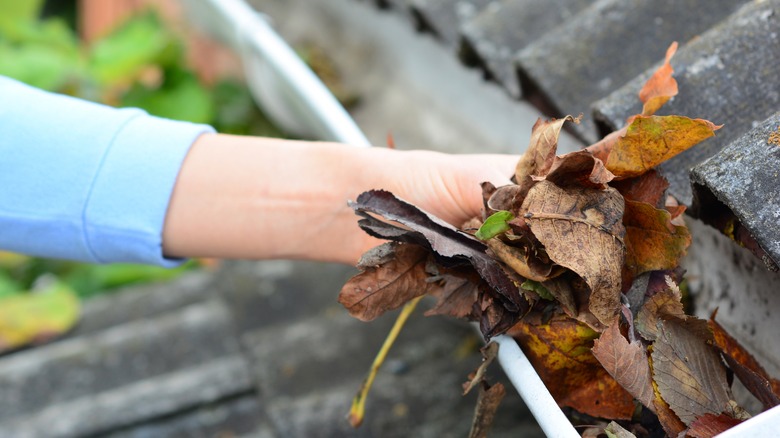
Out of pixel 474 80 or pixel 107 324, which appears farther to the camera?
pixel 107 324

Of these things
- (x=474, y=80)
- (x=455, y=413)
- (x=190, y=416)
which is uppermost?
(x=474, y=80)

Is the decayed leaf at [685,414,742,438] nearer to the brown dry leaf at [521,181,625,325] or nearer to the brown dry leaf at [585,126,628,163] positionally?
the brown dry leaf at [521,181,625,325]

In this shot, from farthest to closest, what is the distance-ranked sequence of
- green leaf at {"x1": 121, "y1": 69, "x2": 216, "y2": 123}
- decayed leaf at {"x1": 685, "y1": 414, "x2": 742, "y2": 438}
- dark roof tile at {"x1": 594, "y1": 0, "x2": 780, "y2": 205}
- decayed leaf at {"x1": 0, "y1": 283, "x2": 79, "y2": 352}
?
green leaf at {"x1": 121, "y1": 69, "x2": 216, "y2": 123} < decayed leaf at {"x1": 0, "y1": 283, "x2": 79, "y2": 352} < dark roof tile at {"x1": 594, "y1": 0, "x2": 780, "y2": 205} < decayed leaf at {"x1": 685, "y1": 414, "x2": 742, "y2": 438}

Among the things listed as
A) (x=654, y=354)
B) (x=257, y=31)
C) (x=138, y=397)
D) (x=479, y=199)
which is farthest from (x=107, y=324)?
(x=654, y=354)

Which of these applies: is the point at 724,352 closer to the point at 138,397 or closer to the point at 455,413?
the point at 455,413

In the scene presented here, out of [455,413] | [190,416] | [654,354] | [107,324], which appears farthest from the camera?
[107,324]

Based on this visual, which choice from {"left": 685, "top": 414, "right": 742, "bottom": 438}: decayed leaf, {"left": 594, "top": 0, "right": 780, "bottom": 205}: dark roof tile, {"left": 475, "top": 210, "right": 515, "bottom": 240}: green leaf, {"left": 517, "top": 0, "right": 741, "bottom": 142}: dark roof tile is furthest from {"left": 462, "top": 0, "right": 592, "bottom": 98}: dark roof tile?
{"left": 685, "top": 414, "right": 742, "bottom": 438}: decayed leaf

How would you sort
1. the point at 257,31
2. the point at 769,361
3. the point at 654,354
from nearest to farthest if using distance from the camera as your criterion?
the point at 654,354 → the point at 769,361 → the point at 257,31

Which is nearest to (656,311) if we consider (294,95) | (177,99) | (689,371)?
(689,371)
